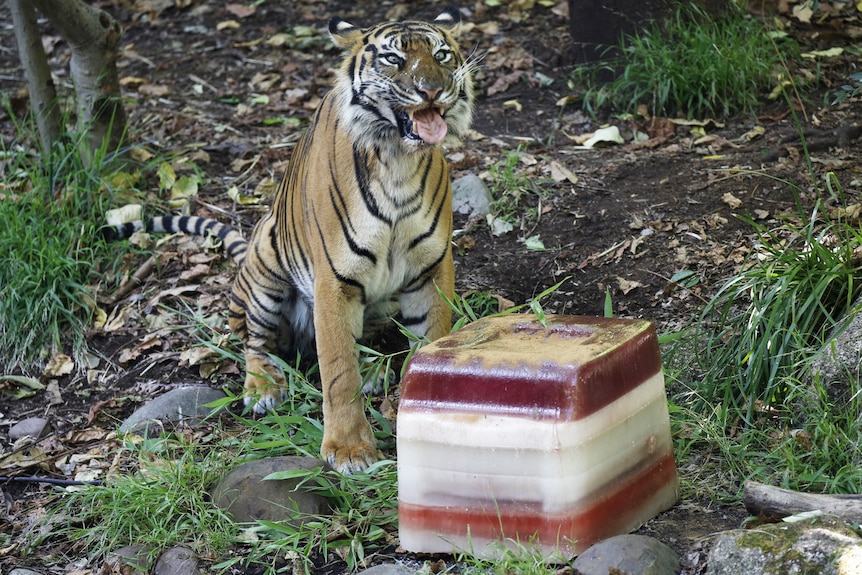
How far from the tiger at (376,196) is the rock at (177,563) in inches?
25.5

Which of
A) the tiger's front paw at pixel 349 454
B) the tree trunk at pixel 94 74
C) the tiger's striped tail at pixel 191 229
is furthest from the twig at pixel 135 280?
the tiger's front paw at pixel 349 454

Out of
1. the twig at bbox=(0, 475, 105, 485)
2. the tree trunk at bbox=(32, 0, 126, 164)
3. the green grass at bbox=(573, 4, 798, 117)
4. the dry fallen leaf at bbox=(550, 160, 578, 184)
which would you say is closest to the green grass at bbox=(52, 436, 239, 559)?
the twig at bbox=(0, 475, 105, 485)

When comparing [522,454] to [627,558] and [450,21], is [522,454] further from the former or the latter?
[450,21]

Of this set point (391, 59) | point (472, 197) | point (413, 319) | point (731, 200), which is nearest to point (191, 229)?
point (472, 197)

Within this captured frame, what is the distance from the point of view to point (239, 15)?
8555 mm

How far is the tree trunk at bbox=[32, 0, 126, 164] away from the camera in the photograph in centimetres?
605

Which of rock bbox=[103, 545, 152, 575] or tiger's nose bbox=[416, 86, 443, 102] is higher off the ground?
tiger's nose bbox=[416, 86, 443, 102]

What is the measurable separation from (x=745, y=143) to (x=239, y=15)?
15.1 feet

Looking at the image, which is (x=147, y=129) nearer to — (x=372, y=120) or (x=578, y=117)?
(x=578, y=117)

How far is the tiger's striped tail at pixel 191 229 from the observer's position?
223 inches

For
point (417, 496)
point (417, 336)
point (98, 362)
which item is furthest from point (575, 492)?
point (98, 362)

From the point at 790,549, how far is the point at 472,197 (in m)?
3.33

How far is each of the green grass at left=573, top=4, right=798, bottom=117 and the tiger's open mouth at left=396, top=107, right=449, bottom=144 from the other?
256 centimetres

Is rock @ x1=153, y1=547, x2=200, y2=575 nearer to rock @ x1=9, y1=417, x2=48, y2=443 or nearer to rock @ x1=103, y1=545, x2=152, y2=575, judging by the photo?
rock @ x1=103, y1=545, x2=152, y2=575
